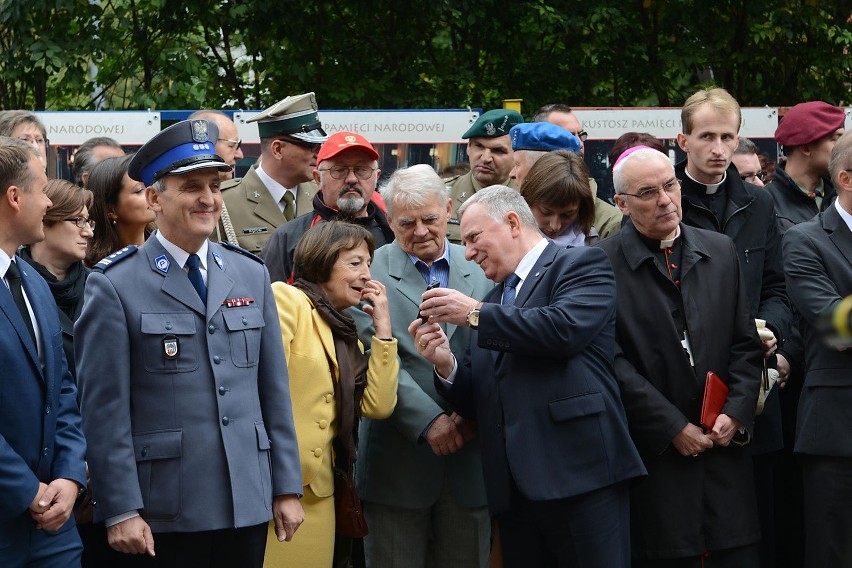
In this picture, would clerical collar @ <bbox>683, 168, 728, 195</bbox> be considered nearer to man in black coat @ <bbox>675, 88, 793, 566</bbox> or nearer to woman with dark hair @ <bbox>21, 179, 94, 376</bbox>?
man in black coat @ <bbox>675, 88, 793, 566</bbox>

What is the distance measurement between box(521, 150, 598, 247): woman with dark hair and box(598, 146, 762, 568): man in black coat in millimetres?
320

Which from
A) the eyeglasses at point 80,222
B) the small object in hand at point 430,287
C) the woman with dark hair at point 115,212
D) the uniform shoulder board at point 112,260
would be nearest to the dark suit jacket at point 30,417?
the uniform shoulder board at point 112,260

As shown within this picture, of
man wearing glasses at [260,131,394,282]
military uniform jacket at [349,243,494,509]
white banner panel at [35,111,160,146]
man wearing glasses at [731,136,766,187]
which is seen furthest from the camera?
man wearing glasses at [731,136,766,187]

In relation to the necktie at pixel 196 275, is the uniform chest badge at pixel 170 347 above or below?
below

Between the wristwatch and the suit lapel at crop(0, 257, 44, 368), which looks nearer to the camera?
the suit lapel at crop(0, 257, 44, 368)

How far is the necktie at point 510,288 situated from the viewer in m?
4.90

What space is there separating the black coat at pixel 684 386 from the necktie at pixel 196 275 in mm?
1796

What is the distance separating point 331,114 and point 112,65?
5350 millimetres

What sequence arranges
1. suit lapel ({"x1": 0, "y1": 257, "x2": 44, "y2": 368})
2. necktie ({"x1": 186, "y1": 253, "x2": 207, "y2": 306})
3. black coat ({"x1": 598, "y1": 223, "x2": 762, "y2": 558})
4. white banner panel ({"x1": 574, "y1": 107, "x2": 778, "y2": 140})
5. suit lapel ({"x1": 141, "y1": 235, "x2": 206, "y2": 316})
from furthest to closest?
white banner panel ({"x1": 574, "y1": 107, "x2": 778, "y2": 140})
black coat ({"x1": 598, "y1": 223, "x2": 762, "y2": 558})
necktie ({"x1": 186, "y1": 253, "x2": 207, "y2": 306})
suit lapel ({"x1": 141, "y1": 235, "x2": 206, "y2": 316})
suit lapel ({"x1": 0, "y1": 257, "x2": 44, "y2": 368})

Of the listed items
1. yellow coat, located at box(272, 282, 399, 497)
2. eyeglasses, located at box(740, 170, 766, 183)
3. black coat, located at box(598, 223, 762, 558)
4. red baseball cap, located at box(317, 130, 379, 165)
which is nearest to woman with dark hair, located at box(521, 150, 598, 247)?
black coat, located at box(598, 223, 762, 558)

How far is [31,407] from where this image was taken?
3984 mm

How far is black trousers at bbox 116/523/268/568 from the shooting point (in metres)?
4.08

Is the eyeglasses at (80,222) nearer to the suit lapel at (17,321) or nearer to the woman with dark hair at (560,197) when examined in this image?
the suit lapel at (17,321)

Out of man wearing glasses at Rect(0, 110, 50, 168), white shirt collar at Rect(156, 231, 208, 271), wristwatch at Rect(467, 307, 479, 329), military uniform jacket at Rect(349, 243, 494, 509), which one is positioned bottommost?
military uniform jacket at Rect(349, 243, 494, 509)
